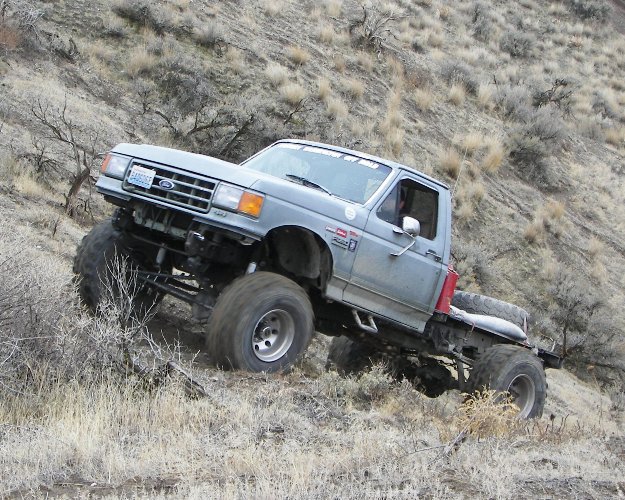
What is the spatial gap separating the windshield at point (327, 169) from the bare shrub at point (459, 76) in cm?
1690

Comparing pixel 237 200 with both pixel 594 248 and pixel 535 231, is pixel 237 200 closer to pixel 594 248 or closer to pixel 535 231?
pixel 535 231

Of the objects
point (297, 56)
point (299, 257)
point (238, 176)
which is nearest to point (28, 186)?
point (299, 257)

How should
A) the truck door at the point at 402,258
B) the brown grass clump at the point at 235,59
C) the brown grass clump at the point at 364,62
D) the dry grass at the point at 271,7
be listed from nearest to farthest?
the truck door at the point at 402,258, the brown grass clump at the point at 235,59, the brown grass clump at the point at 364,62, the dry grass at the point at 271,7

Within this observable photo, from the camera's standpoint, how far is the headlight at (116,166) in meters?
7.45

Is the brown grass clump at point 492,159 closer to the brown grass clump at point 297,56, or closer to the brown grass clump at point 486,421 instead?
the brown grass clump at point 297,56

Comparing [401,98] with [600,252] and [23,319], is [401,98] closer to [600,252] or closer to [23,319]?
[600,252]

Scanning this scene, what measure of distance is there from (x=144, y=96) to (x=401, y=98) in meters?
7.59

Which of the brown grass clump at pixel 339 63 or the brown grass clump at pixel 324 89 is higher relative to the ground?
the brown grass clump at pixel 339 63

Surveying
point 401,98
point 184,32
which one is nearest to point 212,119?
point 184,32

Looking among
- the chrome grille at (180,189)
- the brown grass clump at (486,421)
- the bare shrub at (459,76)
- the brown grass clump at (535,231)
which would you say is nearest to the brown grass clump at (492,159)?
the brown grass clump at (535,231)

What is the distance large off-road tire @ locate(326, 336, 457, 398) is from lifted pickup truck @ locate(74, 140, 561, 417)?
0.02 metres

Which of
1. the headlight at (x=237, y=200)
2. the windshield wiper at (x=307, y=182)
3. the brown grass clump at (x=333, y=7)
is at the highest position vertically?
the brown grass clump at (x=333, y=7)

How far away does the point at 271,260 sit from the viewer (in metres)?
7.80

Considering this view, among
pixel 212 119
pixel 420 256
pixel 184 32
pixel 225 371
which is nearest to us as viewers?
pixel 225 371
